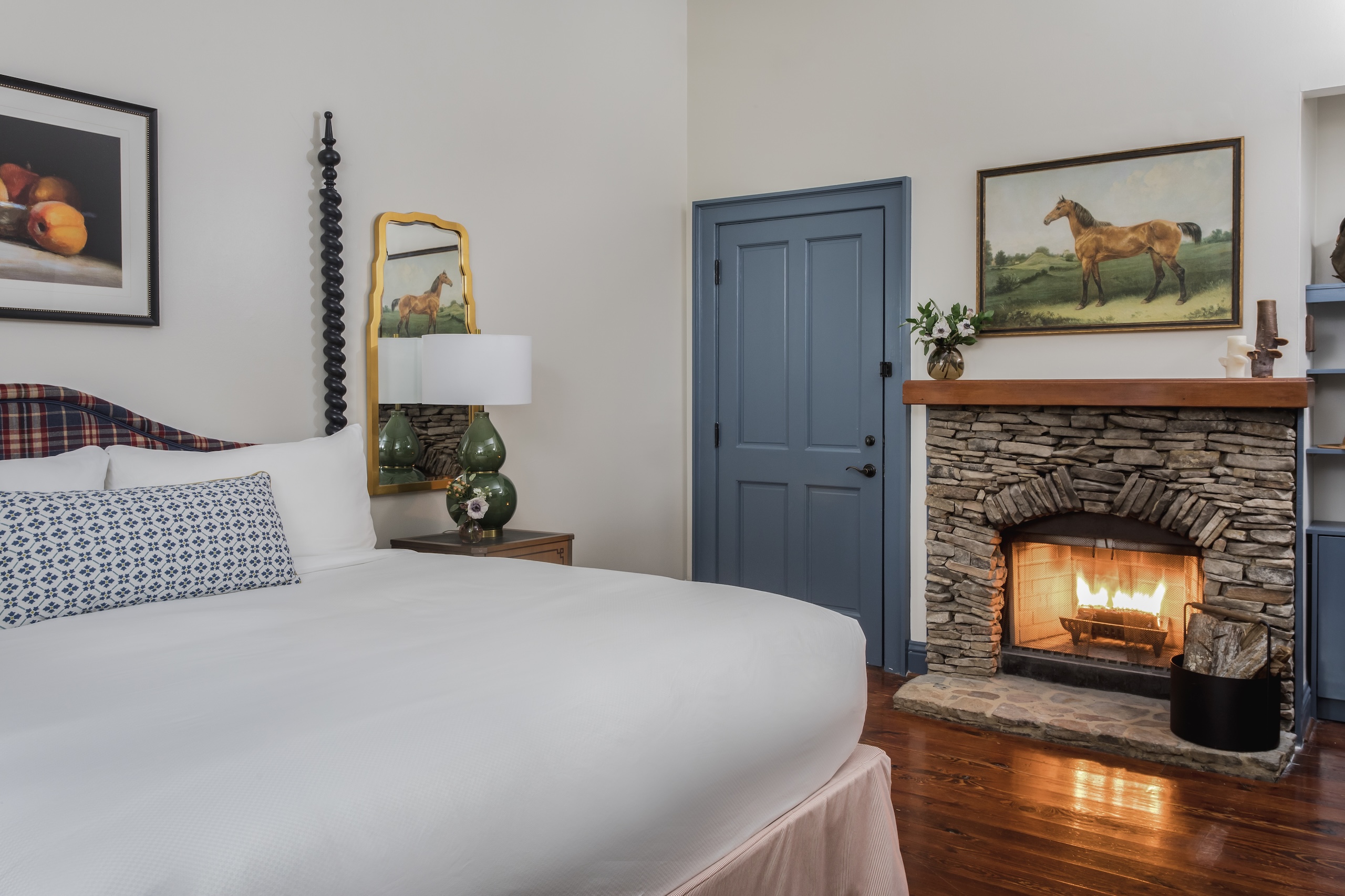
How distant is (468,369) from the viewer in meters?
3.21

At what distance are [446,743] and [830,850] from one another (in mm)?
1046

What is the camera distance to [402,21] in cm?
338

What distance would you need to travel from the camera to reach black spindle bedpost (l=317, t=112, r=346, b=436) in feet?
10.2

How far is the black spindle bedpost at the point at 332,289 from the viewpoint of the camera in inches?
122

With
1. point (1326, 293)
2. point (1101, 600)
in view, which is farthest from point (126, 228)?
point (1326, 293)

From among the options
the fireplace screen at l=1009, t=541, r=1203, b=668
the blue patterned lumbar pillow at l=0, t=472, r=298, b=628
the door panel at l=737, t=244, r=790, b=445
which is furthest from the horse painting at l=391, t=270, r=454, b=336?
the fireplace screen at l=1009, t=541, r=1203, b=668

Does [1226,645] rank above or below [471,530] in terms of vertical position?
below

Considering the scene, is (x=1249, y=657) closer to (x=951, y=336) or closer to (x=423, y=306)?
(x=951, y=336)

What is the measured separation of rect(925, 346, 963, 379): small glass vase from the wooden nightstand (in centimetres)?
166

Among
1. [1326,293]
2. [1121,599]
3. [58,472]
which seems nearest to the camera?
[58,472]

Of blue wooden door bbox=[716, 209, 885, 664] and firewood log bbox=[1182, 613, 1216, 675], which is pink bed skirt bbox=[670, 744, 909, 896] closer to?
firewood log bbox=[1182, 613, 1216, 675]

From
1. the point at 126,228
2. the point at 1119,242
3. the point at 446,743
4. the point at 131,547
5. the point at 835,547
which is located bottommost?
the point at 835,547

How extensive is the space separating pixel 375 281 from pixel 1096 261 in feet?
8.99

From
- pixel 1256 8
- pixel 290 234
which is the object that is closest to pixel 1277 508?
pixel 1256 8
